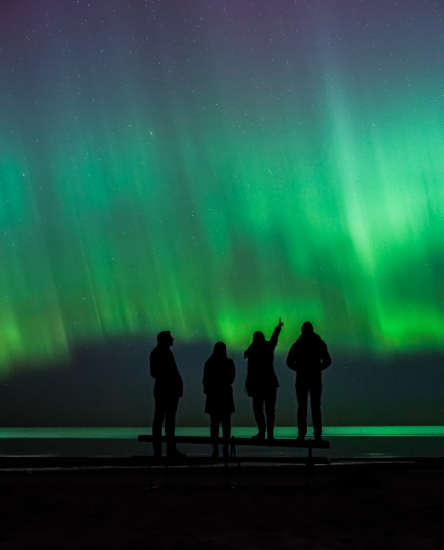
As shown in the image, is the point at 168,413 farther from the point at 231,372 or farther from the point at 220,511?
the point at 220,511

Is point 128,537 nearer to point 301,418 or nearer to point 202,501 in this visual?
point 202,501

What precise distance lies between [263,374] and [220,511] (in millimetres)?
6265

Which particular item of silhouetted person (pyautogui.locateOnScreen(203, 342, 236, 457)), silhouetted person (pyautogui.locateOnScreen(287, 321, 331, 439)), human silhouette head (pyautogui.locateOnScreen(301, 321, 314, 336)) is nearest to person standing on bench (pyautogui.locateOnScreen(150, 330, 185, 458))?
silhouetted person (pyautogui.locateOnScreen(203, 342, 236, 457))

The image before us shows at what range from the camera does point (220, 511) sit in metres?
10.3

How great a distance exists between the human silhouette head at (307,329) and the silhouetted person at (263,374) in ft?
3.78

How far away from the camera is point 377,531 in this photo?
28.2 ft

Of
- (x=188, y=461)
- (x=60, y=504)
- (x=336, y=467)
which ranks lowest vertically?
(x=336, y=467)

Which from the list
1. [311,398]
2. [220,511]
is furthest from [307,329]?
[220,511]

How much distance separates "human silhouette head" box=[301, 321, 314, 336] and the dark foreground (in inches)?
101

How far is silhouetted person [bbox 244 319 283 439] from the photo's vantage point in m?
16.4

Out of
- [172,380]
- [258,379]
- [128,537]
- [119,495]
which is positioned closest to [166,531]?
[128,537]

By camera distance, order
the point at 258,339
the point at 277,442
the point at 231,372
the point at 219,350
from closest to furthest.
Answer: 1. the point at 277,442
2. the point at 231,372
3. the point at 219,350
4. the point at 258,339

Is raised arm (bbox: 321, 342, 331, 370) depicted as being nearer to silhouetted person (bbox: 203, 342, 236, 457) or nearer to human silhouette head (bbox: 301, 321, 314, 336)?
human silhouette head (bbox: 301, 321, 314, 336)

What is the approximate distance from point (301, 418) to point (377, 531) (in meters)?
7.24
